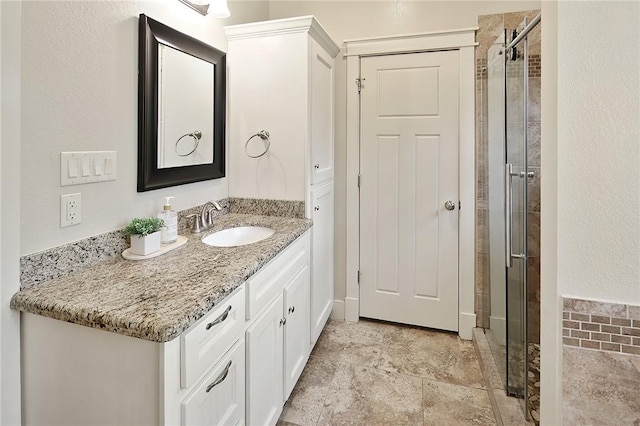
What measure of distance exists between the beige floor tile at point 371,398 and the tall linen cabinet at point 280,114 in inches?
12.9

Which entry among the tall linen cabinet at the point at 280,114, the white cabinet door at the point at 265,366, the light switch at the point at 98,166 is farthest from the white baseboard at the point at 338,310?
the light switch at the point at 98,166

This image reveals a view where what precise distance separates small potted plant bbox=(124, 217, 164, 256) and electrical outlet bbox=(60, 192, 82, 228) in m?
0.19

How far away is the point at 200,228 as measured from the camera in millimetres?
1867

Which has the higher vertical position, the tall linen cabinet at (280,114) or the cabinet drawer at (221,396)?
the tall linen cabinet at (280,114)

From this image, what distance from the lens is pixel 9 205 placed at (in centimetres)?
107

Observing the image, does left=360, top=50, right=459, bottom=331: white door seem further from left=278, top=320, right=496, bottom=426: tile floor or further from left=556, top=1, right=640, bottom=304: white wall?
left=556, top=1, right=640, bottom=304: white wall

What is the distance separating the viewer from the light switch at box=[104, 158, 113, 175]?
1.40m

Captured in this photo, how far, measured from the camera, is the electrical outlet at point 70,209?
4.07ft

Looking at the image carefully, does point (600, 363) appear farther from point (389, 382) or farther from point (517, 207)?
point (389, 382)

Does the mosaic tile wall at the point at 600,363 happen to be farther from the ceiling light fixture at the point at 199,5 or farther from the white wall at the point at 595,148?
the ceiling light fixture at the point at 199,5

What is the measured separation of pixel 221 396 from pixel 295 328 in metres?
0.74

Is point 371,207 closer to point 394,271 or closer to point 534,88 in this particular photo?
point 394,271

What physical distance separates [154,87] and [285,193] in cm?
92

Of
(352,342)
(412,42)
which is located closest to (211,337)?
(352,342)
